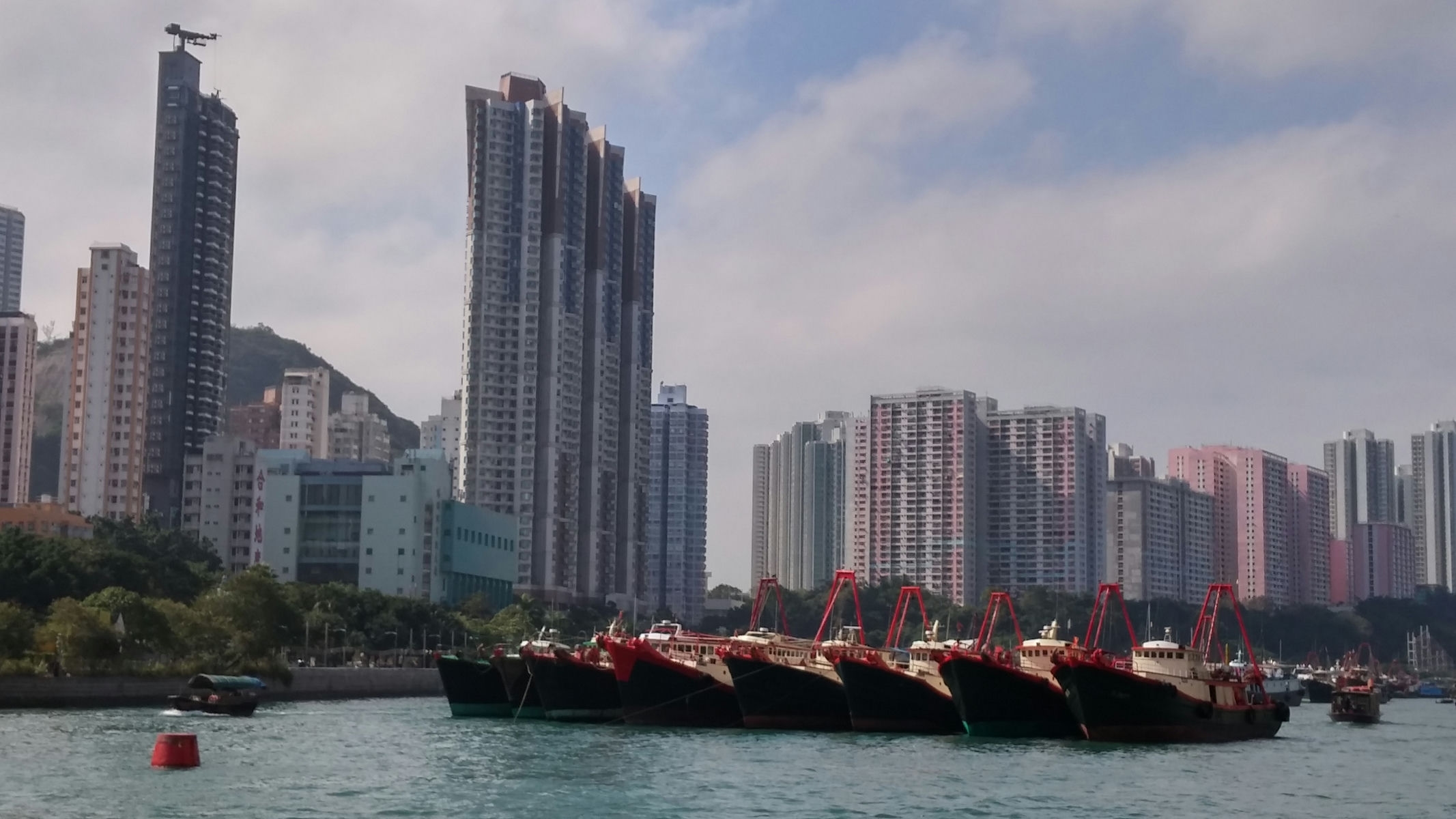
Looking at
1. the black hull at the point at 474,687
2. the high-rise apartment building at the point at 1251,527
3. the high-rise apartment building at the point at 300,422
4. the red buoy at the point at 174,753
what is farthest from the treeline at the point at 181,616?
the high-rise apartment building at the point at 1251,527

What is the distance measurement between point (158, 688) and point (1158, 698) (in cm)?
4049

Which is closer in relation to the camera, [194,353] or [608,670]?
[608,670]

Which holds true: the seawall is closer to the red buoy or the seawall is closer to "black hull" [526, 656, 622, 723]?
"black hull" [526, 656, 622, 723]

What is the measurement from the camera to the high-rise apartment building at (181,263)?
457 feet

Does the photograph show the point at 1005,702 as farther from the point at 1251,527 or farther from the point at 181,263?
the point at 1251,527

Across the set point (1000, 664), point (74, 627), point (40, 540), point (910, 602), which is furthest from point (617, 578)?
point (1000, 664)

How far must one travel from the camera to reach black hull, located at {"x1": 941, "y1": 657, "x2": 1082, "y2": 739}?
57.0m

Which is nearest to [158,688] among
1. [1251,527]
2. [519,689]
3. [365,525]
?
[519,689]

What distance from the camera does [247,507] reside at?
133375 millimetres

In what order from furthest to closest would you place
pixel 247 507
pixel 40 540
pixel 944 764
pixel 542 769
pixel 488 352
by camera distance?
pixel 488 352 → pixel 247 507 → pixel 40 540 → pixel 944 764 → pixel 542 769

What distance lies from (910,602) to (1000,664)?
339ft

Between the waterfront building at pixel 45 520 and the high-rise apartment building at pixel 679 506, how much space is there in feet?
242

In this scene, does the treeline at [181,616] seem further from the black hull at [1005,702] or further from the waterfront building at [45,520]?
the black hull at [1005,702]

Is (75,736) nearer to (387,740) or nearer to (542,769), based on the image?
(387,740)
